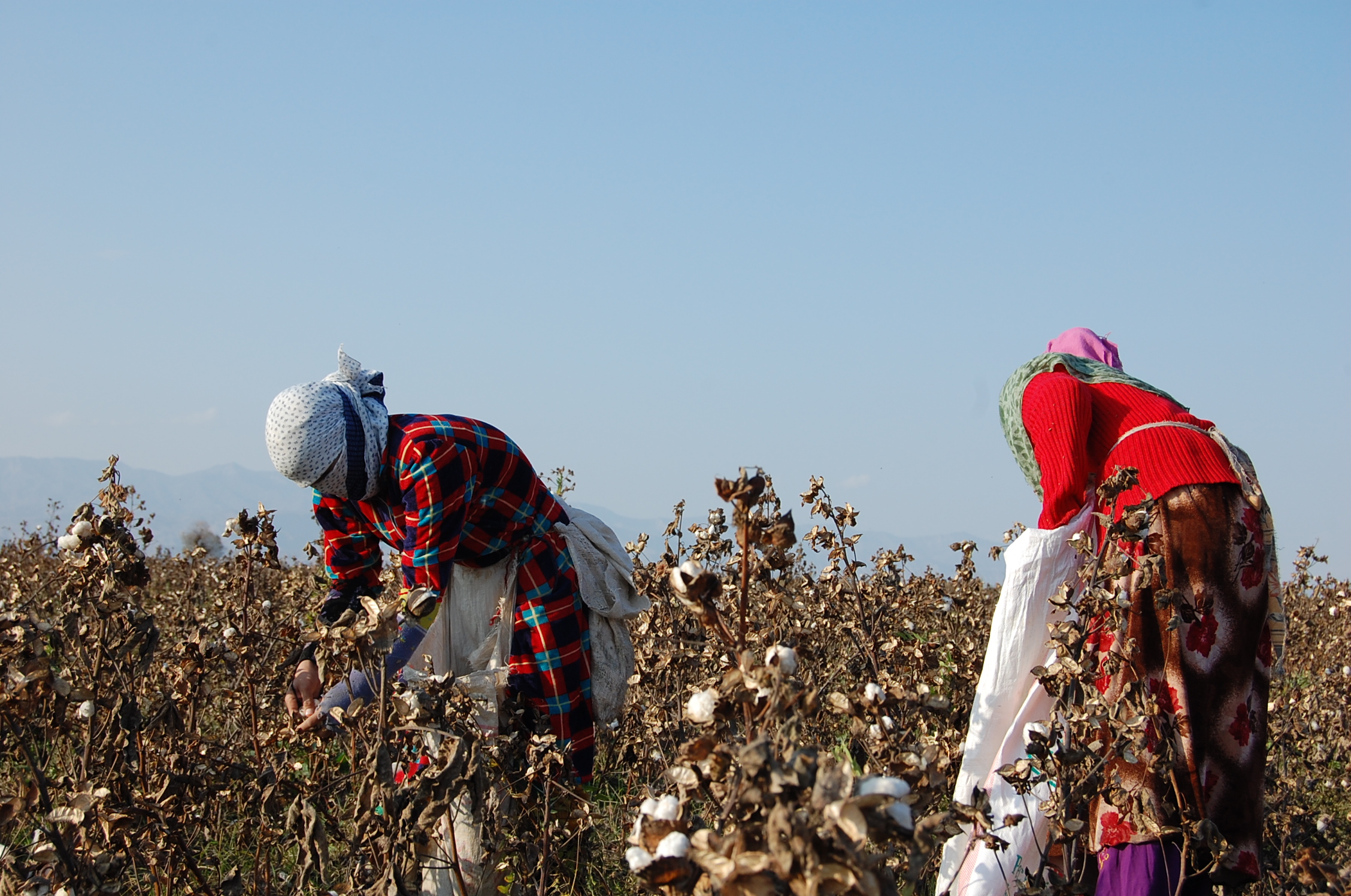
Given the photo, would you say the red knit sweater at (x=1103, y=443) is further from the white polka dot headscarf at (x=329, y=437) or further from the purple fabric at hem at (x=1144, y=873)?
the white polka dot headscarf at (x=329, y=437)

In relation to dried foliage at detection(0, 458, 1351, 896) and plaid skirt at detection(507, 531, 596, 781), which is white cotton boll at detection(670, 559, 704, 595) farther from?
plaid skirt at detection(507, 531, 596, 781)

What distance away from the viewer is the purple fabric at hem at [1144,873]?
235cm

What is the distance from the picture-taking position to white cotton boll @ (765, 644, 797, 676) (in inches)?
46.3

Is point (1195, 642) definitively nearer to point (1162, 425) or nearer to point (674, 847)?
point (1162, 425)

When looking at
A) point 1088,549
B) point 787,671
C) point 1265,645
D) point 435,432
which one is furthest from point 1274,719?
point 787,671

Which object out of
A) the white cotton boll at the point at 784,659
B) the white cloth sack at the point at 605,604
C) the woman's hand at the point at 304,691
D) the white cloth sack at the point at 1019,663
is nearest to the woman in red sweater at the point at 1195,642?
the white cloth sack at the point at 1019,663

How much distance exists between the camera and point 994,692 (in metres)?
2.47

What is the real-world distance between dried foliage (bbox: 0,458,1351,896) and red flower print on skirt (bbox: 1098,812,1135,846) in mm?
308

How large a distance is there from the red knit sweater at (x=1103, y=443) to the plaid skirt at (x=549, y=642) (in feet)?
3.78

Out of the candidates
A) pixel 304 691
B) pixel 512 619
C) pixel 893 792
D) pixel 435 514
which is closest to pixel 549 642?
pixel 512 619

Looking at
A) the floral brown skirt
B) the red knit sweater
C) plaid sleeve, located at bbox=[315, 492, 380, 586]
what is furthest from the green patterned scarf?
plaid sleeve, located at bbox=[315, 492, 380, 586]

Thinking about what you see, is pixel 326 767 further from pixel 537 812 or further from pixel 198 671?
pixel 537 812

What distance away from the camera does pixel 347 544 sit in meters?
2.99

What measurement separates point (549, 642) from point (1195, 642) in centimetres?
146
